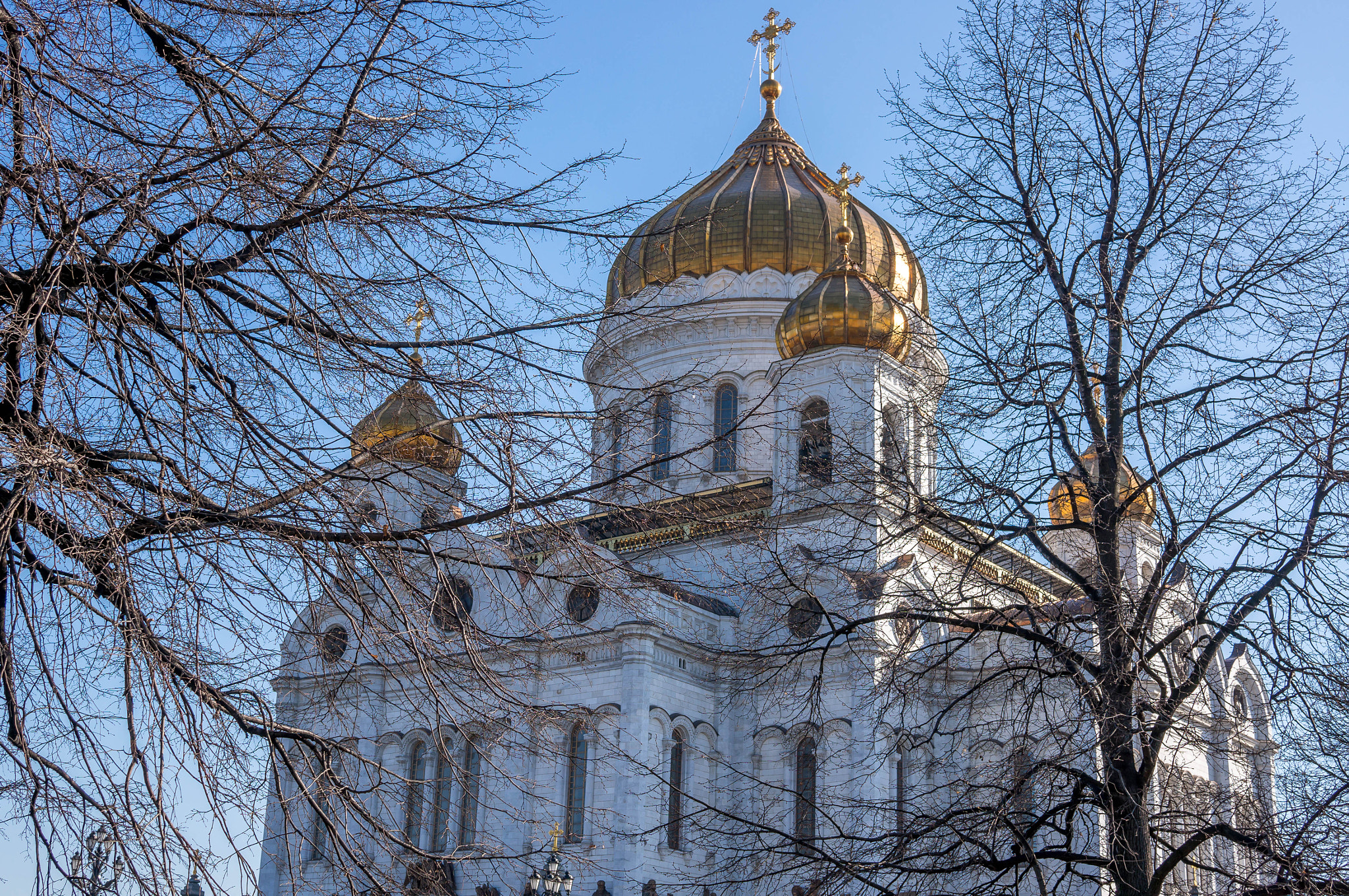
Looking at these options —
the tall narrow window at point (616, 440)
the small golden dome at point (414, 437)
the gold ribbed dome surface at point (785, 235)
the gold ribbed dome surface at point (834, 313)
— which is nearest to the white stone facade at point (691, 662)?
the tall narrow window at point (616, 440)

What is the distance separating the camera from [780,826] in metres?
22.0

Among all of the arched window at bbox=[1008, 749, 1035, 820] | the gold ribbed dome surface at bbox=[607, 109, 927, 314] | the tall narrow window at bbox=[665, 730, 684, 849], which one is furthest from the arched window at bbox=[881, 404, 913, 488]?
the gold ribbed dome surface at bbox=[607, 109, 927, 314]

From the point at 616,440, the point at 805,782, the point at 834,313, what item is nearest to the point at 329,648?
the point at 616,440

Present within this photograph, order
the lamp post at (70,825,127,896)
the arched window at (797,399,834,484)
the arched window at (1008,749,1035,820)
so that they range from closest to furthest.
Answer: the lamp post at (70,825,127,896) → the arched window at (1008,749,1035,820) → the arched window at (797,399,834,484)

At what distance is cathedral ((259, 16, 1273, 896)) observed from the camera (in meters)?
6.47

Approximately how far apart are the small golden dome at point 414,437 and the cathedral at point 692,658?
40 mm

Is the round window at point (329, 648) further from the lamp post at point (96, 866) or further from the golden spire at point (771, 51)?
the golden spire at point (771, 51)

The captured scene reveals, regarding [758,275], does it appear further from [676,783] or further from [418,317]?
[418,317]

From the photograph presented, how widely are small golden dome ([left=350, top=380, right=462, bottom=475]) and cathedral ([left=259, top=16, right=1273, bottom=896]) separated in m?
0.04

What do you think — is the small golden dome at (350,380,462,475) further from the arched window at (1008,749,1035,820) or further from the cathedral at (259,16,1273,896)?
the arched window at (1008,749,1035,820)

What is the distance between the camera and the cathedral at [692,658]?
6.47 metres

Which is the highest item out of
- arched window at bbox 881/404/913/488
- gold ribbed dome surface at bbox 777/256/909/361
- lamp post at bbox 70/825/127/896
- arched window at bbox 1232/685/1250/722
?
gold ribbed dome surface at bbox 777/256/909/361

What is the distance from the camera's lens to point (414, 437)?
19.9 feet

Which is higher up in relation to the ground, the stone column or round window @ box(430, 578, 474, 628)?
the stone column
